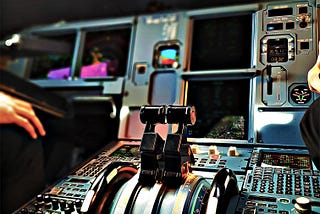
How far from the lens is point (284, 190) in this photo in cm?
121

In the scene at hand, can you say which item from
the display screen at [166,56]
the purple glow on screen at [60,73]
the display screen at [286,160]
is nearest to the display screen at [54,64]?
the purple glow on screen at [60,73]

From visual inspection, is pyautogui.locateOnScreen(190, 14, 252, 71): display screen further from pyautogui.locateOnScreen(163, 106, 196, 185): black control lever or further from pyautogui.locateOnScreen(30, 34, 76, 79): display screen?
pyautogui.locateOnScreen(30, 34, 76, 79): display screen

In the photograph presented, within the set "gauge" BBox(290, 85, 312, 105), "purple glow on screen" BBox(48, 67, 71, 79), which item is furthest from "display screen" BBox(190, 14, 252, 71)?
"purple glow on screen" BBox(48, 67, 71, 79)

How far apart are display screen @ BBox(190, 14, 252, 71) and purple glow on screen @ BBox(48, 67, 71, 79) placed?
0.93 m

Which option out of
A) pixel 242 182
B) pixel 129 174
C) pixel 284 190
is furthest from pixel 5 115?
pixel 284 190

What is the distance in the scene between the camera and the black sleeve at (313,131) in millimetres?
1167

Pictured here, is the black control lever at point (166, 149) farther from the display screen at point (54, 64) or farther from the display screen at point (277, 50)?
the display screen at point (54, 64)

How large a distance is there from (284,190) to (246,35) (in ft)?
3.23

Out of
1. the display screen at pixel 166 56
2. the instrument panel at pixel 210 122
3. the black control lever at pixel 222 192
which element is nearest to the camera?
the black control lever at pixel 222 192

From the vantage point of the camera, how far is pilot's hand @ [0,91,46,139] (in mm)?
1959

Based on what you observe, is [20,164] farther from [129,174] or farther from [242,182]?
[242,182]

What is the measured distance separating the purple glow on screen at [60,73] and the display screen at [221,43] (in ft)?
3.06

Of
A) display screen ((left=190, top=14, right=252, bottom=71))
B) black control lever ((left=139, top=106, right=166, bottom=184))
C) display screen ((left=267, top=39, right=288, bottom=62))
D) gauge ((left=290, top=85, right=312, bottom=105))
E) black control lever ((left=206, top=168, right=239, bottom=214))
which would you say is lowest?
black control lever ((left=206, top=168, right=239, bottom=214))

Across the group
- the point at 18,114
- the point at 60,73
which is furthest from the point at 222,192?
the point at 60,73
